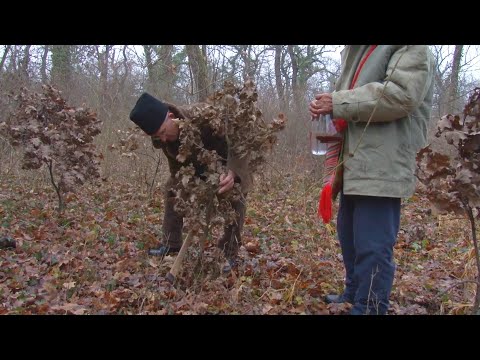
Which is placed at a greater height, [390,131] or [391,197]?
[390,131]

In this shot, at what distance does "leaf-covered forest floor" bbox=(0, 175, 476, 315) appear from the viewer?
3.64 meters

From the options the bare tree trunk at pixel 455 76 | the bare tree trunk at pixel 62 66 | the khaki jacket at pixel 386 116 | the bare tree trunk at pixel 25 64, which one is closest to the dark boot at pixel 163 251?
the khaki jacket at pixel 386 116

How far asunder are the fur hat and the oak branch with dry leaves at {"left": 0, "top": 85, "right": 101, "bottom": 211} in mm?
2768

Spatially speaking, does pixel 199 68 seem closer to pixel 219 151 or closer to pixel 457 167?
pixel 219 151

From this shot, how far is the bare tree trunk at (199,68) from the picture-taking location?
9.57 meters

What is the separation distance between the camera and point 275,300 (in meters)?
3.81

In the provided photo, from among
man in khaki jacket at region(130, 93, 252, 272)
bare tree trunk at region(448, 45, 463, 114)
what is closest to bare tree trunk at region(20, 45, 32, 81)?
man in khaki jacket at region(130, 93, 252, 272)

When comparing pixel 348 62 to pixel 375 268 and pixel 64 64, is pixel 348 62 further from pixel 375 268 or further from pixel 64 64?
pixel 64 64

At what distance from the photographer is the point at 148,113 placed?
3971 mm

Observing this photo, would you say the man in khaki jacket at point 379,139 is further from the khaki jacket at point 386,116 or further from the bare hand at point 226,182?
the bare hand at point 226,182

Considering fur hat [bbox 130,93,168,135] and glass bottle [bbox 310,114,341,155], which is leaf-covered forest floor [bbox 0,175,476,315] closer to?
glass bottle [bbox 310,114,341,155]

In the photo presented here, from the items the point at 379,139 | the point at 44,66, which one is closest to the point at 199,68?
the point at 44,66
